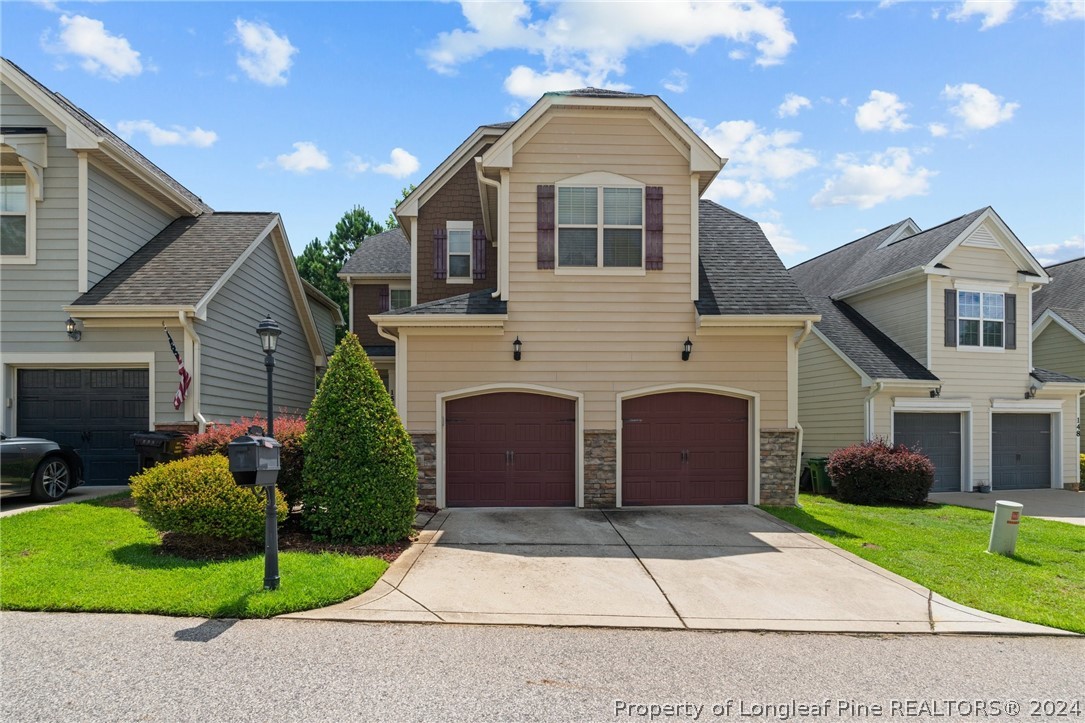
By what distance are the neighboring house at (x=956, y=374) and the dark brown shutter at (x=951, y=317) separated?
3 cm

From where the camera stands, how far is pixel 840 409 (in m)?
16.2

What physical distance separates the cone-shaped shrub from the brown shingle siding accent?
6716mm

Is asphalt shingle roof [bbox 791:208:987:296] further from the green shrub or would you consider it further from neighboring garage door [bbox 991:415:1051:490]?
the green shrub

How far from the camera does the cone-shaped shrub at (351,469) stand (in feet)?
25.8

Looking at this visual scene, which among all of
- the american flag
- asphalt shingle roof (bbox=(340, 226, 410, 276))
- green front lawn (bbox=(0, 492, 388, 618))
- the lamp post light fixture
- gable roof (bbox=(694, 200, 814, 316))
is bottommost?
green front lawn (bbox=(0, 492, 388, 618))

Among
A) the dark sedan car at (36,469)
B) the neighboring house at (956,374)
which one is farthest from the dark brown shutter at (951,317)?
the dark sedan car at (36,469)

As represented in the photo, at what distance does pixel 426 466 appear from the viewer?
1106 centimetres

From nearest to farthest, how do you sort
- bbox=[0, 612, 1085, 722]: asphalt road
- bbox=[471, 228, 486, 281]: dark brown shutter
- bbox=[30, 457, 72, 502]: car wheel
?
bbox=[0, 612, 1085, 722]: asphalt road, bbox=[30, 457, 72, 502]: car wheel, bbox=[471, 228, 486, 281]: dark brown shutter

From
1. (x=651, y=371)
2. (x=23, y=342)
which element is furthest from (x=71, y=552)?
(x=651, y=371)

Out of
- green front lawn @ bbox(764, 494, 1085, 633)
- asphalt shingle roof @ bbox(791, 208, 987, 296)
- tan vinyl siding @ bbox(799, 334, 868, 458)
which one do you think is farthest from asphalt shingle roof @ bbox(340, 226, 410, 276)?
asphalt shingle roof @ bbox(791, 208, 987, 296)

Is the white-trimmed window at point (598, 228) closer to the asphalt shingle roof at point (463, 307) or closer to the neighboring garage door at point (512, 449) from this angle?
the asphalt shingle roof at point (463, 307)

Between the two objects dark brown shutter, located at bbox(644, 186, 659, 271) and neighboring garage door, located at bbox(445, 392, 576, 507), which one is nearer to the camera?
neighboring garage door, located at bbox(445, 392, 576, 507)

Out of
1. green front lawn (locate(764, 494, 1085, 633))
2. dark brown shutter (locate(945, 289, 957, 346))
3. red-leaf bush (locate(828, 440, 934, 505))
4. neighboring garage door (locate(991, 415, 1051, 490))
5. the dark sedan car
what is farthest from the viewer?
neighboring garage door (locate(991, 415, 1051, 490))

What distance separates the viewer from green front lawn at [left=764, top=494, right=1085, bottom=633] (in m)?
6.63
